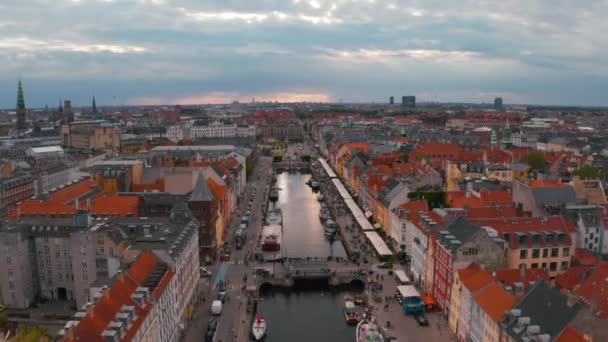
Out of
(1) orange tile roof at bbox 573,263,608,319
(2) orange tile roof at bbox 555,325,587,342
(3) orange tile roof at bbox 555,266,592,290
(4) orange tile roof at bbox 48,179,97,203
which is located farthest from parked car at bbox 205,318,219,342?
(3) orange tile roof at bbox 555,266,592,290

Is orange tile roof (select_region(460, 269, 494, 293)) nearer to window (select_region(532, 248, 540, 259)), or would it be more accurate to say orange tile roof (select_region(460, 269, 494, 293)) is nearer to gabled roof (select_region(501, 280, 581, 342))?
gabled roof (select_region(501, 280, 581, 342))

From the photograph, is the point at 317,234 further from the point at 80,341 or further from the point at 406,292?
the point at 80,341

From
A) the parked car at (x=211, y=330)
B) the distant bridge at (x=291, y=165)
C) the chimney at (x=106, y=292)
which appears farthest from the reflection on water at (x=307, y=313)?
the distant bridge at (x=291, y=165)

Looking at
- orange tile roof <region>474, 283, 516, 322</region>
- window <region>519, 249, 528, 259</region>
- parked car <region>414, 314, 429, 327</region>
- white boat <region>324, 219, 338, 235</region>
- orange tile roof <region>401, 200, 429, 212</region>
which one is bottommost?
parked car <region>414, 314, 429, 327</region>

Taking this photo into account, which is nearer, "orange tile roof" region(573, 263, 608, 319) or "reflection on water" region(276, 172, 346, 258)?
"orange tile roof" region(573, 263, 608, 319)

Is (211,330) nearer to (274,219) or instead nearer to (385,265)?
(385,265)

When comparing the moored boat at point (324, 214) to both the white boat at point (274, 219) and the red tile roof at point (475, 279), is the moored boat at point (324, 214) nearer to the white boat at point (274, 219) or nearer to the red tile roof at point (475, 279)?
the white boat at point (274, 219)

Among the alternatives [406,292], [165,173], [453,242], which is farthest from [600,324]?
[165,173]

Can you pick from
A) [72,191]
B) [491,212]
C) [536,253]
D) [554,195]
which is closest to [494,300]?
[536,253]
